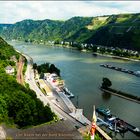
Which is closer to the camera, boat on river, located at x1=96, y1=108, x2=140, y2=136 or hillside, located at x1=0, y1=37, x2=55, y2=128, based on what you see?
hillside, located at x1=0, y1=37, x2=55, y2=128

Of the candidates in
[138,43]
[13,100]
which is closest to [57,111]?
[13,100]

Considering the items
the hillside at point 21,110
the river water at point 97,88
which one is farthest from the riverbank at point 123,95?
the hillside at point 21,110

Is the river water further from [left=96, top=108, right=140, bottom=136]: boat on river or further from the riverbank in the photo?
the riverbank

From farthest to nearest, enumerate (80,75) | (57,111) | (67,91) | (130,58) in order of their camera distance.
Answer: (130,58), (80,75), (67,91), (57,111)

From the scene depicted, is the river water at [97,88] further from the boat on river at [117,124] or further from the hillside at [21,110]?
the hillside at [21,110]

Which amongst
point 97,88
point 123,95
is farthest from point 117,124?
point 97,88

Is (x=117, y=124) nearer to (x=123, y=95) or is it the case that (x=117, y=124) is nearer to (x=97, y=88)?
(x=123, y=95)

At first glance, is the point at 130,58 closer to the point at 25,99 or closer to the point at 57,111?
the point at 57,111

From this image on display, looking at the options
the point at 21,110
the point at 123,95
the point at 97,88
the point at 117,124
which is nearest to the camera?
the point at 21,110

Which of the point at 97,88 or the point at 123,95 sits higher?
the point at 123,95

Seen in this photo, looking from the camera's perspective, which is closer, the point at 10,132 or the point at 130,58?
the point at 10,132

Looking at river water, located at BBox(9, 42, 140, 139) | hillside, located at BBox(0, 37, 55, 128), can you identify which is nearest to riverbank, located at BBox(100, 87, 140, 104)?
river water, located at BBox(9, 42, 140, 139)
